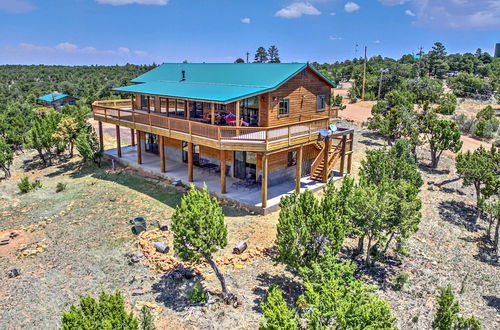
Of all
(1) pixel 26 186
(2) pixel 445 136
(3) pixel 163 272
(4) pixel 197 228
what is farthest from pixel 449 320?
(1) pixel 26 186

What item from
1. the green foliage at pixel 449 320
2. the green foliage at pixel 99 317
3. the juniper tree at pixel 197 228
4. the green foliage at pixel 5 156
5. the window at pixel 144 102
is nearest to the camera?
the green foliage at pixel 99 317

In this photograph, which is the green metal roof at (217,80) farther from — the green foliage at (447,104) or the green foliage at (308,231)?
the green foliage at (447,104)

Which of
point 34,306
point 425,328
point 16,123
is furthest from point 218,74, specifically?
point 16,123

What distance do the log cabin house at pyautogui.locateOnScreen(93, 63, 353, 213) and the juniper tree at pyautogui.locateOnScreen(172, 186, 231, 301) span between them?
6.67 meters

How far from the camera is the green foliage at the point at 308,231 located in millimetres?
12945

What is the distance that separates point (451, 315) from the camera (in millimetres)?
11836

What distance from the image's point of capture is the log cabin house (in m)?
19.5

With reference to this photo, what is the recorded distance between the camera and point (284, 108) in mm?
22016

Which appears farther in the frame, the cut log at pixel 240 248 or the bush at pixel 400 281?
the cut log at pixel 240 248

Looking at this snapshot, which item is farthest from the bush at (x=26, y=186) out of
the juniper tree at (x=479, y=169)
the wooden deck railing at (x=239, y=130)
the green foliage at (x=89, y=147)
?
the juniper tree at (x=479, y=169)

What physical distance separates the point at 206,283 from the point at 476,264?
1184 centimetres

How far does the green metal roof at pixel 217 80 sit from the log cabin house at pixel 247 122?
0.05 meters

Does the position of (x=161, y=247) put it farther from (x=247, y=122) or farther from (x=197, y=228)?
(x=247, y=122)

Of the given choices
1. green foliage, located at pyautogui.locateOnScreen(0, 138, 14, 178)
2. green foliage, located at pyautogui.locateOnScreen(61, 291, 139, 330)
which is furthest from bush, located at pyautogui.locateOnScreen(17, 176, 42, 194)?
green foliage, located at pyautogui.locateOnScreen(61, 291, 139, 330)
